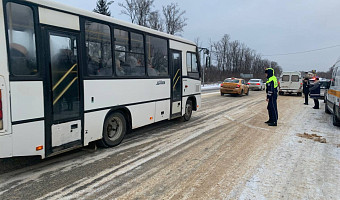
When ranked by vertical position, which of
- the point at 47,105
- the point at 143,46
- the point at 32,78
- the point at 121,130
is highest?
the point at 143,46

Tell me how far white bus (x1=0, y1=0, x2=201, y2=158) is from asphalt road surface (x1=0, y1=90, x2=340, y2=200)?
50 centimetres

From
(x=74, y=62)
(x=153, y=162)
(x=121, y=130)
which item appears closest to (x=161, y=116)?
(x=121, y=130)

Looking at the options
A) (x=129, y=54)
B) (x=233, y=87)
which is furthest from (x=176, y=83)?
(x=233, y=87)

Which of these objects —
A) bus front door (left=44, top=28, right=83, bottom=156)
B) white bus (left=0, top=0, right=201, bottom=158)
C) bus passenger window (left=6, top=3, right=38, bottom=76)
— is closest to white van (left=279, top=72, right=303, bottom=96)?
white bus (left=0, top=0, right=201, bottom=158)

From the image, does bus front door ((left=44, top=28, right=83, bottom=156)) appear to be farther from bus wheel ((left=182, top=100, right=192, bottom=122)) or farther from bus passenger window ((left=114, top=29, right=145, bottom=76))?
bus wheel ((left=182, top=100, right=192, bottom=122))

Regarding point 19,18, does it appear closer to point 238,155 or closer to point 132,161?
point 132,161

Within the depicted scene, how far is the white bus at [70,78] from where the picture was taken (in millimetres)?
3869

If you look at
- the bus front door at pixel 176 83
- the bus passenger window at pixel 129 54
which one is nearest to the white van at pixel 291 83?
the bus front door at pixel 176 83

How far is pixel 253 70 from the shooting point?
85.8 meters

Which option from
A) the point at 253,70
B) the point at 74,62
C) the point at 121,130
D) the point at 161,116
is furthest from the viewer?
the point at 253,70

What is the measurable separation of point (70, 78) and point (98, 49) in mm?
1008

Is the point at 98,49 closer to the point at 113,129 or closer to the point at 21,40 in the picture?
the point at 21,40

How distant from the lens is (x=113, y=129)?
6.07 m

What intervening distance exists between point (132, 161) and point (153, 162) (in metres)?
0.44
